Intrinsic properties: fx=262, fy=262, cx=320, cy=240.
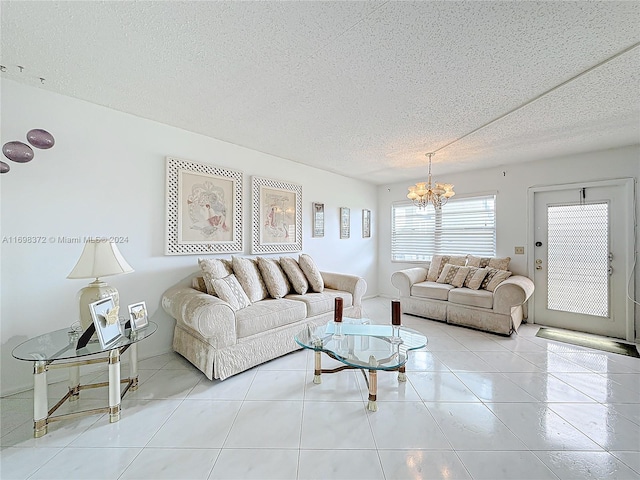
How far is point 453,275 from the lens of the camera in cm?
410

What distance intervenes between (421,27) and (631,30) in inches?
46.8

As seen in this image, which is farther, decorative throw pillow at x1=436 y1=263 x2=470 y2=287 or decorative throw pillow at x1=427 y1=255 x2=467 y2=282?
decorative throw pillow at x1=427 y1=255 x2=467 y2=282

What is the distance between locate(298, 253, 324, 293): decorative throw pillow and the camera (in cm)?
343

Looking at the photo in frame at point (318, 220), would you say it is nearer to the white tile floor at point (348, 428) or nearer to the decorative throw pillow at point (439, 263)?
the decorative throw pillow at point (439, 263)

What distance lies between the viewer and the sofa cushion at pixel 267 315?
93.0 inches

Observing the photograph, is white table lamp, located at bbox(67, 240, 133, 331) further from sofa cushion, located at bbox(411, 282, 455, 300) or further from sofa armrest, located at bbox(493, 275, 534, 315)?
sofa armrest, located at bbox(493, 275, 534, 315)

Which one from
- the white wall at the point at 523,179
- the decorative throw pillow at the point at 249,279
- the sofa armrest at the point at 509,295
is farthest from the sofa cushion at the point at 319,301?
the white wall at the point at 523,179

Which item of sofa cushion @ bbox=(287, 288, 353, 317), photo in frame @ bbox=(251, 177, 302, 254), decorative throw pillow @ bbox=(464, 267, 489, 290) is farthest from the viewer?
decorative throw pillow @ bbox=(464, 267, 489, 290)

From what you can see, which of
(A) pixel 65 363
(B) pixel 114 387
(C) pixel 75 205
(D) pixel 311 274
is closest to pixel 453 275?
(D) pixel 311 274

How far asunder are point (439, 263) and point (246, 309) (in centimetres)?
337

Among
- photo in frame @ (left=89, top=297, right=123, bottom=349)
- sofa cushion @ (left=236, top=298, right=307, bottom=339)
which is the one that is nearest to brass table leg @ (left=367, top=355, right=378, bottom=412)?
sofa cushion @ (left=236, top=298, right=307, bottom=339)

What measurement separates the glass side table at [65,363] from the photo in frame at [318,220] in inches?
109

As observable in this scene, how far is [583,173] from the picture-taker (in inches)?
139

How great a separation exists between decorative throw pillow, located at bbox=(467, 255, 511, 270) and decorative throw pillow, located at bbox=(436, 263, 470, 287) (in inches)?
9.4
